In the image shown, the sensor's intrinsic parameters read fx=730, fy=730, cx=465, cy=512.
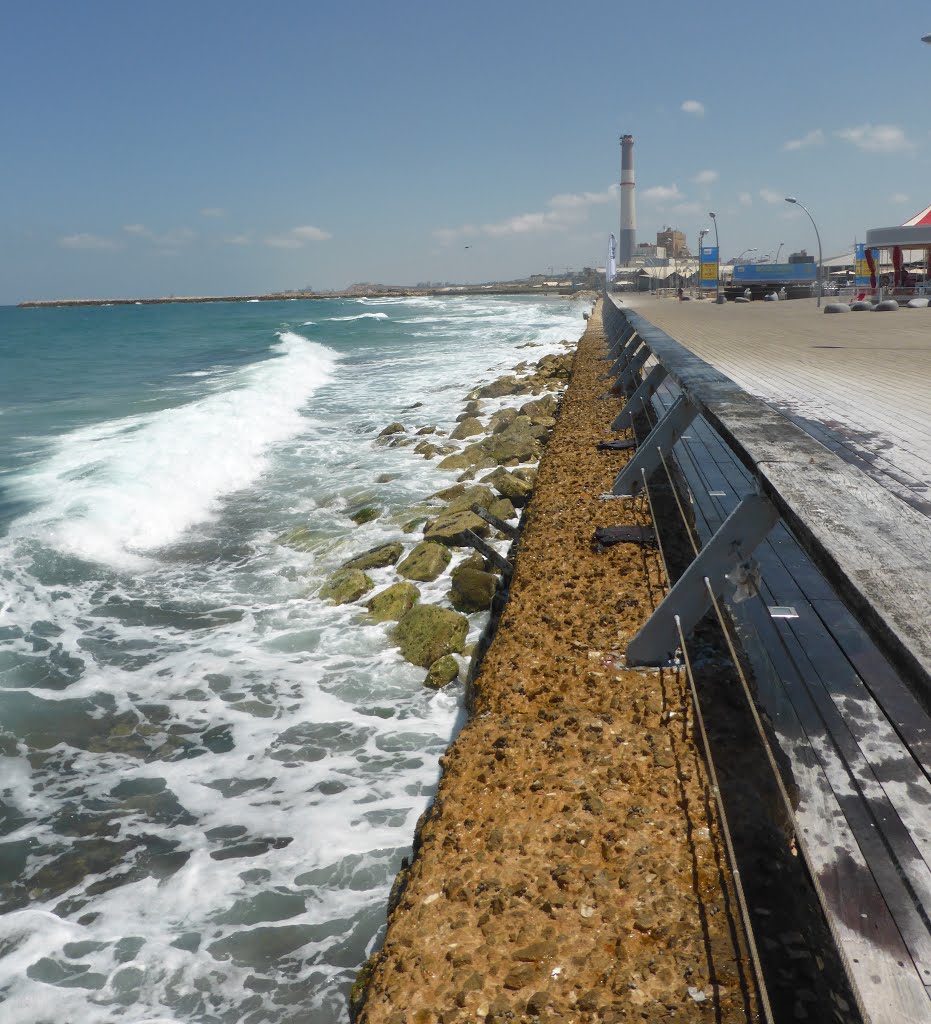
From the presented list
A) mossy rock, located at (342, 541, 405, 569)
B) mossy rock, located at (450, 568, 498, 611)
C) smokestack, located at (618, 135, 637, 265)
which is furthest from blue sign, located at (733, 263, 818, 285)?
smokestack, located at (618, 135, 637, 265)

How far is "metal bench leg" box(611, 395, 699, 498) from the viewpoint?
629 centimetres

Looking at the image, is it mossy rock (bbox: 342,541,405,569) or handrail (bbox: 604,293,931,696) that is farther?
mossy rock (bbox: 342,541,405,569)

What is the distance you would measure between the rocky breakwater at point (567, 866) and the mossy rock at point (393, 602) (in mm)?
2958

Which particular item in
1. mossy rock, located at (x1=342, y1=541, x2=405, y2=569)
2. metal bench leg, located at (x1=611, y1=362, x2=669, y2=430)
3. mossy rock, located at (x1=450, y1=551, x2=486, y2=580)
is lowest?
mossy rock, located at (x1=342, y1=541, x2=405, y2=569)

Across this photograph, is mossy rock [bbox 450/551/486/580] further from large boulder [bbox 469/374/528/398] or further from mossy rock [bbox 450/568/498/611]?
large boulder [bbox 469/374/528/398]

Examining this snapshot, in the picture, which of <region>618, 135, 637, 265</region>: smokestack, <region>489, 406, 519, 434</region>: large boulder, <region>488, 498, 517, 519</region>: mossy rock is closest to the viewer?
<region>488, 498, 517, 519</region>: mossy rock

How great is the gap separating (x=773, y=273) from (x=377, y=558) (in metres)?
45.2

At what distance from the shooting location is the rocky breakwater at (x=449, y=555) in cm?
673

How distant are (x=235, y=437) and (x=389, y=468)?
16.4 feet

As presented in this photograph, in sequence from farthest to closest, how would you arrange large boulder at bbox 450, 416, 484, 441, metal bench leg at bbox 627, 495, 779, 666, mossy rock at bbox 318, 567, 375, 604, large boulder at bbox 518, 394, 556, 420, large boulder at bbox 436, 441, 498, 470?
large boulder at bbox 450, 416, 484, 441, large boulder at bbox 518, 394, 556, 420, large boulder at bbox 436, 441, 498, 470, mossy rock at bbox 318, 567, 375, 604, metal bench leg at bbox 627, 495, 779, 666

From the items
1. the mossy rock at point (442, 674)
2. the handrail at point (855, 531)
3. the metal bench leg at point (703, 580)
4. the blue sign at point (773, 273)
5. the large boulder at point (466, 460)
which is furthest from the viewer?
the blue sign at point (773, 273)

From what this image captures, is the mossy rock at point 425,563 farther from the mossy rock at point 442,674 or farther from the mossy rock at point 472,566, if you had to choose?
the mossy rock at point 442,674

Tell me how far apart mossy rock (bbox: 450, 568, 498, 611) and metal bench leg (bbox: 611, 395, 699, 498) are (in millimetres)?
1531

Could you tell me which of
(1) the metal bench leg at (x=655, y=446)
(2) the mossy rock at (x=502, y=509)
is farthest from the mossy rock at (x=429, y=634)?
(2) the mossy rock at (x=502, y=509)
